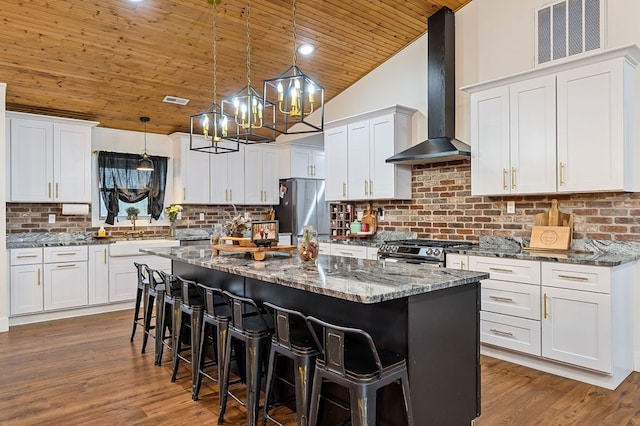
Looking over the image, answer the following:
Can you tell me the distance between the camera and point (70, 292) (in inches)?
206

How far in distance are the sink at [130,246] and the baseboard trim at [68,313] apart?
68cm

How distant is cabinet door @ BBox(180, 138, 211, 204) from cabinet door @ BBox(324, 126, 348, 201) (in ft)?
6.55

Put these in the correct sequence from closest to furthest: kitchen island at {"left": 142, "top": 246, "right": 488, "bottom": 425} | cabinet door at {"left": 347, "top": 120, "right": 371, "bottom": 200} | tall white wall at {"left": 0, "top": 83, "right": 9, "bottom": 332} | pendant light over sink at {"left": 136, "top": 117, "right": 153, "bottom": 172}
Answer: kitchen island at {"left": 142, "top": 246, "right": 488, "bottom": 425}
tall white wall at {"left": 0, "top": 83, "right": 9, "bottom": 332}
cabinet door at {"left": 347, "top": 120, "right": 371, "bottom": 200}
pendant light over sink at {"left": 136, "top": 117, "right": 153, "bottom": 172}

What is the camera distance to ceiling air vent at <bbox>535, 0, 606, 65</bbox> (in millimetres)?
3547

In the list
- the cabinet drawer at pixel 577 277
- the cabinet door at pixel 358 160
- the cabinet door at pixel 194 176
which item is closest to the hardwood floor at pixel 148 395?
the cabinet drawer at pixel 577 277

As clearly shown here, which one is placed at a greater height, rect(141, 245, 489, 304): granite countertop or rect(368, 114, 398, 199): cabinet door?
rect(368, 114, 398, 199): cabinet door

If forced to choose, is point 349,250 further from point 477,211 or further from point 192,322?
point 192,322

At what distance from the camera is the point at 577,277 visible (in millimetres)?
3109

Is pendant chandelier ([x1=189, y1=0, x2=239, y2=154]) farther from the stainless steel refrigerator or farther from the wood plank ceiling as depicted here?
the stainless steel refrigerator

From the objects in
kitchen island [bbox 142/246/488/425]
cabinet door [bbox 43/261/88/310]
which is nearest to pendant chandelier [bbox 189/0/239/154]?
kitchen island [bbox 142/246/488/425]

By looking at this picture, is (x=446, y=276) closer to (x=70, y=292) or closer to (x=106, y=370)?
(x=106, y=370)

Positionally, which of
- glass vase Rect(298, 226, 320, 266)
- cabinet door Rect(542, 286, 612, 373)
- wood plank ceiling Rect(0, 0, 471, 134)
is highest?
wood plank ceiling Rect(0, 0, 471, 134)

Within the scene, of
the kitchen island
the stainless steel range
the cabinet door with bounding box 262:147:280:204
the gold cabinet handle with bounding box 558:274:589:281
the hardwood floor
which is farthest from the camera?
Result: the cabinet door with bounding box 262:147:280:204

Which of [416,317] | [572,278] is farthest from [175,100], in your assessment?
[572,278]
